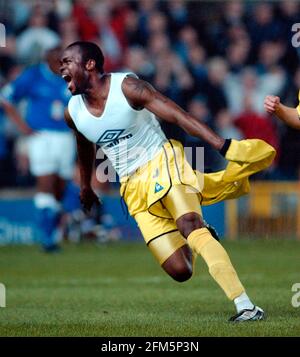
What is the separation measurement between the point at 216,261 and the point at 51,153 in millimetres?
8423

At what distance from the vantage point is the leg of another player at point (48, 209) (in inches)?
618

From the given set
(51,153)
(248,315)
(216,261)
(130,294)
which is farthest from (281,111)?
(51,153)

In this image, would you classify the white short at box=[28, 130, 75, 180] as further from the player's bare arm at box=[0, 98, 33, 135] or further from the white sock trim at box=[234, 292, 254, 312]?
the white sock trim at box=[234, 292, 254, 312]

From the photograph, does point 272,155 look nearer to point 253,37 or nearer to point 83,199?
point 83,199

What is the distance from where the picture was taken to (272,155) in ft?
27.4

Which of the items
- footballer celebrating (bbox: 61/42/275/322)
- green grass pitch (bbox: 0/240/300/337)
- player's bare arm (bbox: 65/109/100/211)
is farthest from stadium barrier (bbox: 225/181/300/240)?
footballer celebrating (bbox: 61/42/275/322)

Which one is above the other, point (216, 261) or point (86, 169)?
point (86, 169)

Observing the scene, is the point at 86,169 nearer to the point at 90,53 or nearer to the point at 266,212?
the point at 90,53

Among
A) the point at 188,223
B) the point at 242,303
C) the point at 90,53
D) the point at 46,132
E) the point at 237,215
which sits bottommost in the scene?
the point at 237,215

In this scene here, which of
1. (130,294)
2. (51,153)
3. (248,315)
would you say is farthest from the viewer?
(51,153)

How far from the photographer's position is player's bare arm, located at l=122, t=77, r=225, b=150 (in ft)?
26.6

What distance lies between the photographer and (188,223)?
8.52 metres

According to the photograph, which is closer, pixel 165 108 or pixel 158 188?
pixel 165 108

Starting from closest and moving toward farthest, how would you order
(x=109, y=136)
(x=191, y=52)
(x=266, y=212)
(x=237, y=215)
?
(x=109, y=136) → (x=237, y=215) → (x=266, y=212) → (x=191, y=52)
